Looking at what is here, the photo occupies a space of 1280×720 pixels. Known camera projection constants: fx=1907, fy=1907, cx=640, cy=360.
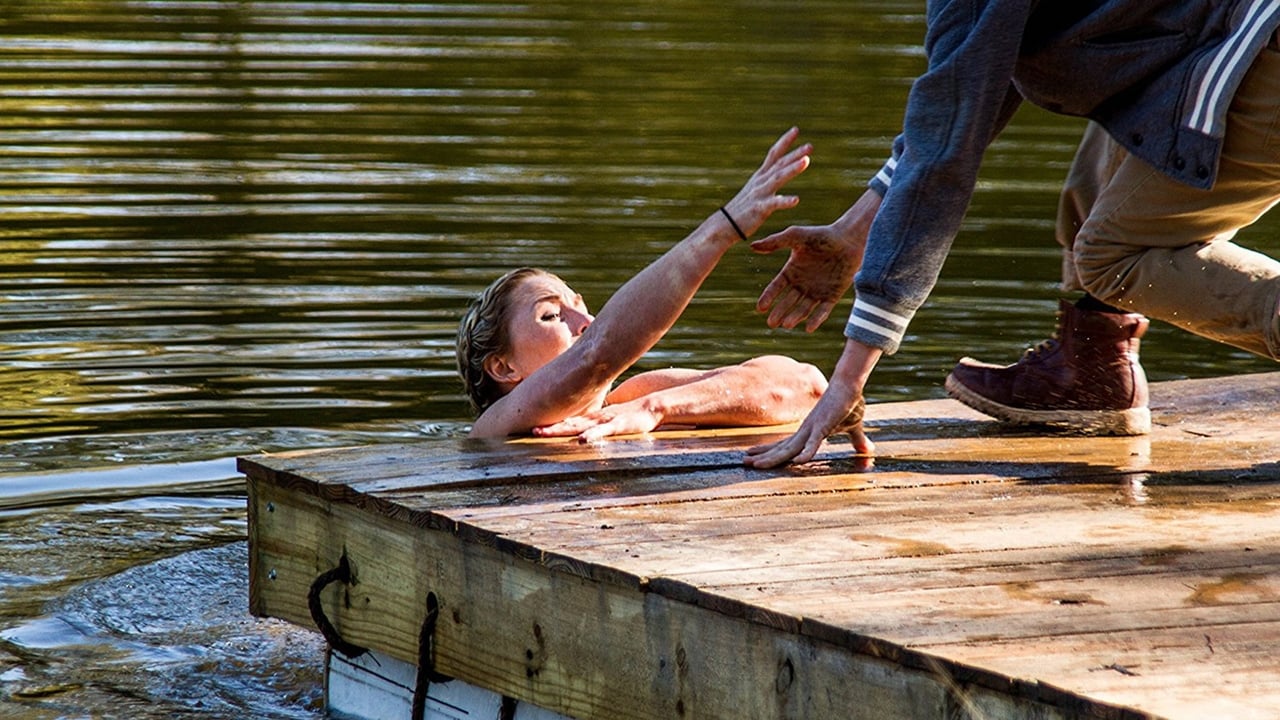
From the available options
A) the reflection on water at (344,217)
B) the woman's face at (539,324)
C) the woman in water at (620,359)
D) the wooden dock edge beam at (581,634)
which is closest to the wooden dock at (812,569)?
the wooden dock edge beam at (581,634)

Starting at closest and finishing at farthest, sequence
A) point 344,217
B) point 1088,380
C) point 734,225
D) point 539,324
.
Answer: point 734,225, point 1088,380, point 539,324, point 344,217

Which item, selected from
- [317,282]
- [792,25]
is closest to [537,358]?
[317,282]

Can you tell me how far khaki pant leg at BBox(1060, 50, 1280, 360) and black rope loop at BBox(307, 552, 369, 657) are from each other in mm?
1965

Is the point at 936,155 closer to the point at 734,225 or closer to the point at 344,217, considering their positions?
the point at 734,225

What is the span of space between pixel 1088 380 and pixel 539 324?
1.57 metres

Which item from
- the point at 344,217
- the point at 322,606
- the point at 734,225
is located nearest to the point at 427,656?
the point at 322,606

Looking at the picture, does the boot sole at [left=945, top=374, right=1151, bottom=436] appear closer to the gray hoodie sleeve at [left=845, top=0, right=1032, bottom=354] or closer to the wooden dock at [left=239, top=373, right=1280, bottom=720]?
the wooden dock at [left=239, top=373, right=1280, bottom=720]

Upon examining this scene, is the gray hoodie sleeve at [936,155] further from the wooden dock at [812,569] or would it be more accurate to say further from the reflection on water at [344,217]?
the reflection on water at [344,217]

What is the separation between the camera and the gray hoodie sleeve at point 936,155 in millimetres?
4105

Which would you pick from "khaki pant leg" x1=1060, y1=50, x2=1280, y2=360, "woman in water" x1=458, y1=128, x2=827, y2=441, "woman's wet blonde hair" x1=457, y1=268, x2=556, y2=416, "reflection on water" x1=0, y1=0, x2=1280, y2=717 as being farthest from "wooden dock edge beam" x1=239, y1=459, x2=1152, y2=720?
"khaki pant leg" x1=1060, y1=50, x2=1280, y2=360

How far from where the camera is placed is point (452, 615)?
414 centimetres

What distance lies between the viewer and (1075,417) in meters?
5.25

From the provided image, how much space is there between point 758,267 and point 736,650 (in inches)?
281

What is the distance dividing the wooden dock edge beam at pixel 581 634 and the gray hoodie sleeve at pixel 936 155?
938mm
